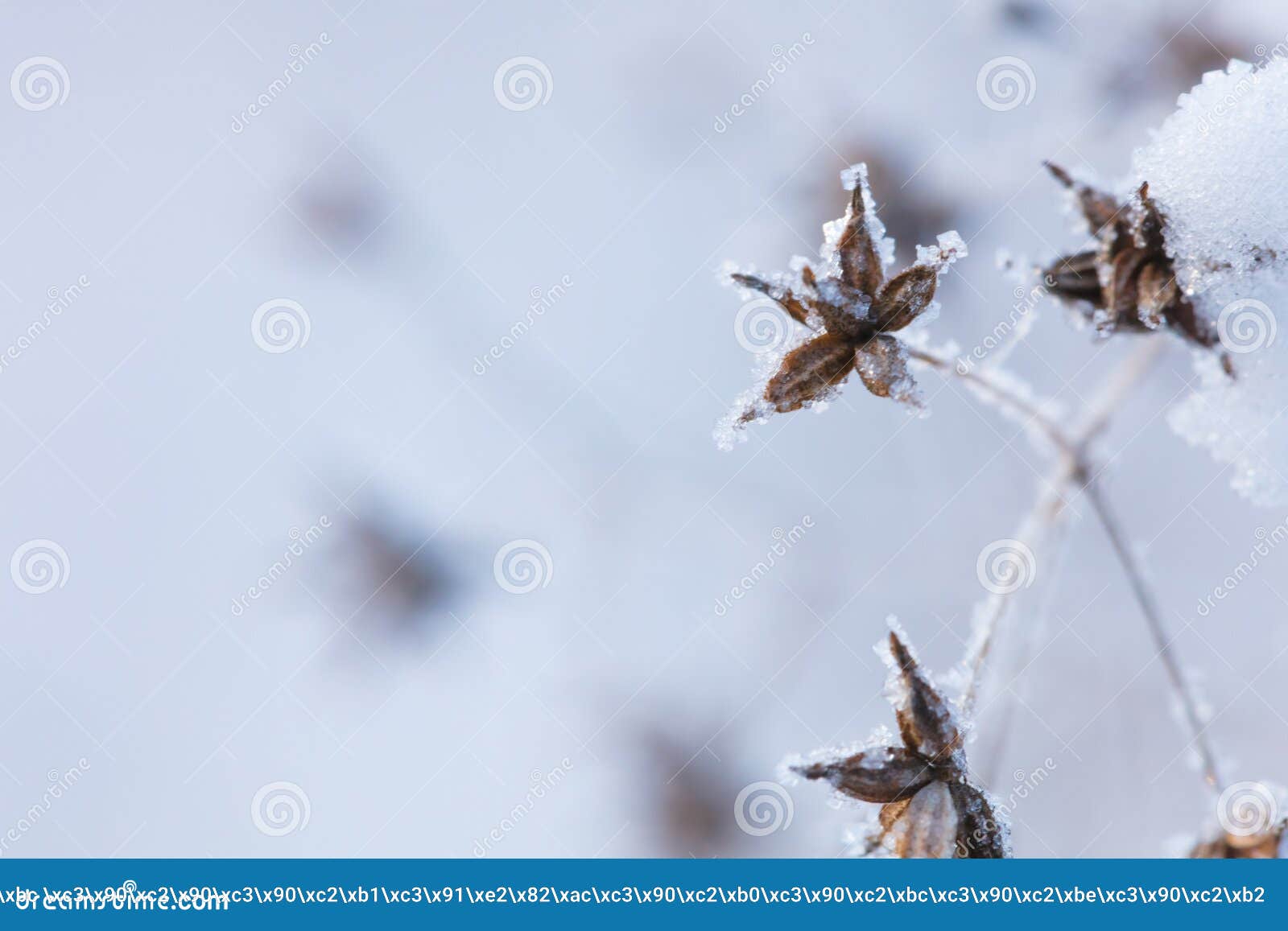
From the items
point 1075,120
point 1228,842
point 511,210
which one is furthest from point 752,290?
point 511,210

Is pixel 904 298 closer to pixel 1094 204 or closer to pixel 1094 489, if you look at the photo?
pixel 1094 204

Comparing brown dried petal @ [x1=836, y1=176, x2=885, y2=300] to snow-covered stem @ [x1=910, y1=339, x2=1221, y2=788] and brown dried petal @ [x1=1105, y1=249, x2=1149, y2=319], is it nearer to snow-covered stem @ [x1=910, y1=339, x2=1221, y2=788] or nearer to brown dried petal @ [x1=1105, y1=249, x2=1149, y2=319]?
snow-covered stem @ [x1=910, y1=339, x2=1221, y2=788]

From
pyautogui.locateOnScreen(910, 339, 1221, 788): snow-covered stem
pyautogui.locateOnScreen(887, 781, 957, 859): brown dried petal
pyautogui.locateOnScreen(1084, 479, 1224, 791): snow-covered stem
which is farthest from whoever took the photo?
pyautogui.locateOnScreen(1084, 479, 1224, 791): snow-covered stem

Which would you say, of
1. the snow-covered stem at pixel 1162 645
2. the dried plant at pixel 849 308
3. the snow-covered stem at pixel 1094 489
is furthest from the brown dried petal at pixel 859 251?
the snow-covered stem at pixel 1162 645

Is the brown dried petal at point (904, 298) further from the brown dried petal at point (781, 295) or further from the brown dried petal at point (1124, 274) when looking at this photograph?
the brown dried petal at point (1124, 274)

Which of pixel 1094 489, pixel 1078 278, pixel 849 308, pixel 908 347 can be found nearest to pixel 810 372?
pixel 849 308

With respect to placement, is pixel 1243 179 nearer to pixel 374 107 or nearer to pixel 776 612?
pixel 776 612

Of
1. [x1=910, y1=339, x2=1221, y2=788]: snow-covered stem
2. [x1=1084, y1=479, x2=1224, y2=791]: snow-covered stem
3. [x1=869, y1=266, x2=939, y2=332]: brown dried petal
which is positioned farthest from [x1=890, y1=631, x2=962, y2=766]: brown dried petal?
[x1=1084, y1=479, x2=1224, y2=791]: snow-covered stem
